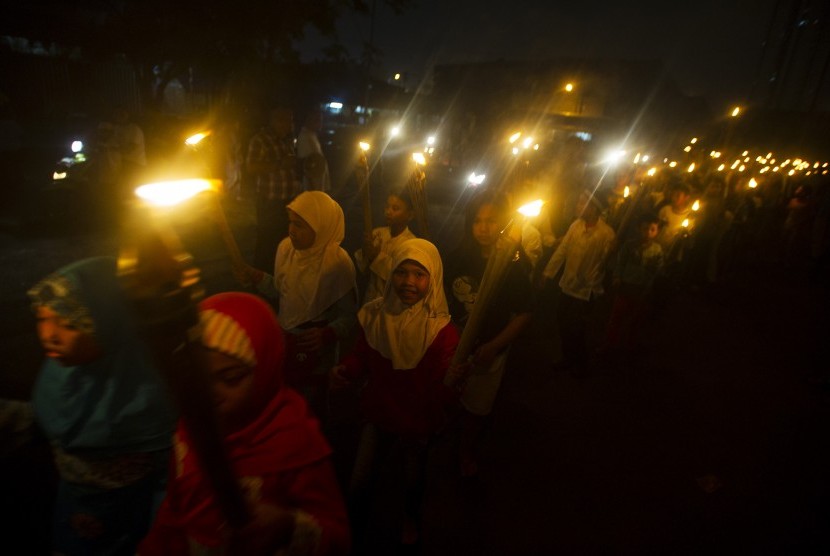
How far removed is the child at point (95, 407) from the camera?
5.55ft

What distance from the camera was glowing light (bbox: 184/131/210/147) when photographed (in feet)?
7.06

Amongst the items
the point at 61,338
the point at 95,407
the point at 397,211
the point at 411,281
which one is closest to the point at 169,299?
the point at 61,338

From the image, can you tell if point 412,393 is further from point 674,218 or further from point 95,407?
point 674,218

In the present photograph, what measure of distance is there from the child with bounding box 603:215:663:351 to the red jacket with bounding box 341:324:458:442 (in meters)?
3.70

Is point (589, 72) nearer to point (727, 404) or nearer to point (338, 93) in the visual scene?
point (338, 93)

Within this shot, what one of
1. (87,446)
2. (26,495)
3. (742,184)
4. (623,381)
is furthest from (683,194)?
(26,495)

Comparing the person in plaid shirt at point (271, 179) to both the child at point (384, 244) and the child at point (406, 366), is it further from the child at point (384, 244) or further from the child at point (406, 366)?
the child at point (406, 366)

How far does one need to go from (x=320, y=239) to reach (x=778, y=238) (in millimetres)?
15701

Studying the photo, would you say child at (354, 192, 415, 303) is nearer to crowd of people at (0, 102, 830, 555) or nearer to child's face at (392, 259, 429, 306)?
crowd of people at (0, 102, 830, 555)

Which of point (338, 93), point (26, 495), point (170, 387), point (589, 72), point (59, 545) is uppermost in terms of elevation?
point (589, 72)

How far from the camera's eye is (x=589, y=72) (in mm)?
33500

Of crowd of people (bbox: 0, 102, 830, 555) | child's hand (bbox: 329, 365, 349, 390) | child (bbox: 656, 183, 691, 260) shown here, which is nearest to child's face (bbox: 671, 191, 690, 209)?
child (bbox: 656, 183, 691, 260)

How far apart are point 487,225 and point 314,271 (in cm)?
126

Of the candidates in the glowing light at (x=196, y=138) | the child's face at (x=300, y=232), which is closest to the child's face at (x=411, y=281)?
the child's face at (x=300, y=232)
